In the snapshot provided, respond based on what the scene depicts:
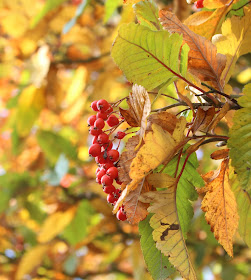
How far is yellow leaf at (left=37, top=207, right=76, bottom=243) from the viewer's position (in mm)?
1569

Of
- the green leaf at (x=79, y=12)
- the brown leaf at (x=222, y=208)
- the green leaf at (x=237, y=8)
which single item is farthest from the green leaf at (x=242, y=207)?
the green leaf at (x=79, y=12)

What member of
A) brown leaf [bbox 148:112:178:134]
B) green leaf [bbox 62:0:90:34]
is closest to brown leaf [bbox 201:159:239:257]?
brown leaf [bbox 148:112:178:134]

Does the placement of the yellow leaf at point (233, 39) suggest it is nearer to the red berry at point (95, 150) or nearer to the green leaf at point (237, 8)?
the green leaf at point (237, 8)

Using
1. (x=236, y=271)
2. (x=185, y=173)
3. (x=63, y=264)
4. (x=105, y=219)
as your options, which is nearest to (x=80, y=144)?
(x=105, y=219)

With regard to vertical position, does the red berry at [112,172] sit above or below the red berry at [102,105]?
below

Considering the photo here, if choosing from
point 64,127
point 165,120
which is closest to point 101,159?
point 165,120

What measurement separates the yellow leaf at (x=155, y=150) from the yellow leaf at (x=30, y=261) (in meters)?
1.41

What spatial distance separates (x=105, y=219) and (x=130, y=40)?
1.32 m

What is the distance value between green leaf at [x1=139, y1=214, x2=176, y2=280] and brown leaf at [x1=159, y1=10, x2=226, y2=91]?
0.71ft

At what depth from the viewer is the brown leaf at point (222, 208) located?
0.57 metres

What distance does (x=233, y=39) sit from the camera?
0.59 m

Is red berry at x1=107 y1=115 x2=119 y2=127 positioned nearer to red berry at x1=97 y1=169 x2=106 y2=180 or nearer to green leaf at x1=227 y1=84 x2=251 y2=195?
red berry at x1=97 y1=169 x2=106 y2=180

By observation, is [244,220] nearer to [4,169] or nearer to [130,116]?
[130,116]

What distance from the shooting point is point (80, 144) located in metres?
1.95
